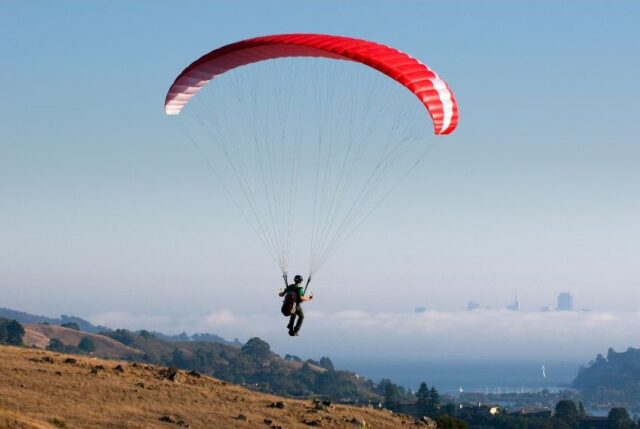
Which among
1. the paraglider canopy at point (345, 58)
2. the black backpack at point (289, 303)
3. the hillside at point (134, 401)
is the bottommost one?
the hillside at point (134, 401)

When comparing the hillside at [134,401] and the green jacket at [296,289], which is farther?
the hillside at [134,401]

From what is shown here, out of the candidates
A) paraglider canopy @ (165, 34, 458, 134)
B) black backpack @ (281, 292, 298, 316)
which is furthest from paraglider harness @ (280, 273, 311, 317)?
paraglider canopy @ (165, 34, 458, 134)

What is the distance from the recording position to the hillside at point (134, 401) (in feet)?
197

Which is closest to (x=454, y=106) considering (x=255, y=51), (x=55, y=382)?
(x=255, y=51)

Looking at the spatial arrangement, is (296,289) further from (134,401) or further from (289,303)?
(134,401)

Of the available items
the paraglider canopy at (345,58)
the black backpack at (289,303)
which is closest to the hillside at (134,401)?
the black backpack at (289,303)

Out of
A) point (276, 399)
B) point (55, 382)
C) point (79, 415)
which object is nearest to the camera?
point (79, 415)

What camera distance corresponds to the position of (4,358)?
72750 millimetres

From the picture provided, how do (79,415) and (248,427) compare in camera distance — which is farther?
(248,427)

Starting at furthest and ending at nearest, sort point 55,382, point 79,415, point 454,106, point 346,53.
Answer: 1. point 55,382
2. point 79,415
3. point 454,106
4. point 346,53

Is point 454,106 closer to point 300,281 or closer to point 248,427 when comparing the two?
point 300,281

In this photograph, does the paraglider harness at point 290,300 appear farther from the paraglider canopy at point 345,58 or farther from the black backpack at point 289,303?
the paraglider canopy at point 345,58

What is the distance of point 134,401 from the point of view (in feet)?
218

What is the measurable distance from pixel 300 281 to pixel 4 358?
30.4 meters
